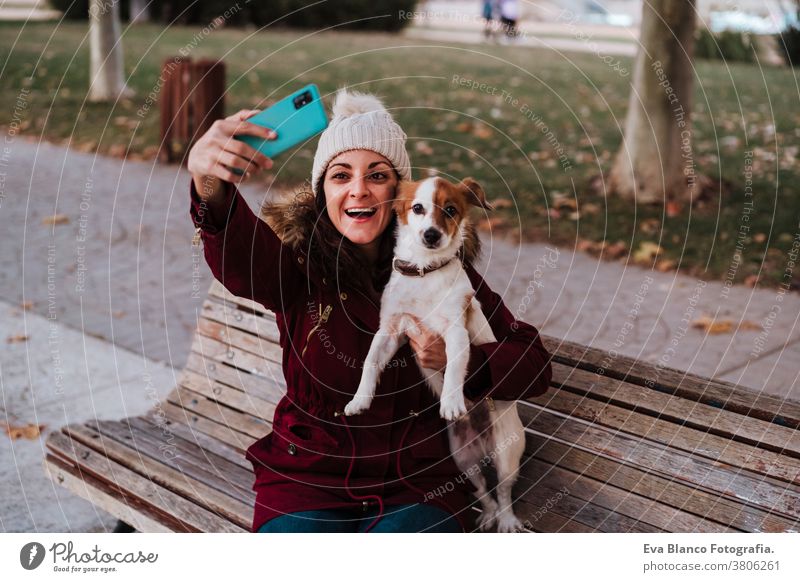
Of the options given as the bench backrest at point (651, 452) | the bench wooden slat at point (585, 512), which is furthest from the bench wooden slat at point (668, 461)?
the bench wooden slat at point (585, 512)

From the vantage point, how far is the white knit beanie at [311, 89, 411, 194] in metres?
2.44

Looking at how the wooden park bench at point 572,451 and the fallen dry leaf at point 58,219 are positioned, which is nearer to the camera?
the wooden park bench at point 572,451

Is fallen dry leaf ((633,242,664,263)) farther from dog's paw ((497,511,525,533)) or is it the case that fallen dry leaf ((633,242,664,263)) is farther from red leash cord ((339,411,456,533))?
red leash cord ((339,411,456,533))

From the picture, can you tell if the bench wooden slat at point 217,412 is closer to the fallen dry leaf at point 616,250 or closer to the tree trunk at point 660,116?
the fallen dry leaf at point 616,250

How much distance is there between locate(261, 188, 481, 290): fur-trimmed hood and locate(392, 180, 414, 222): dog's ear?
57 millimetres

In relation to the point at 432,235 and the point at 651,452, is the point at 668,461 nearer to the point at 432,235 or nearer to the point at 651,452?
the point at 651,452

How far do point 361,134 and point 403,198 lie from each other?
0.71 ft

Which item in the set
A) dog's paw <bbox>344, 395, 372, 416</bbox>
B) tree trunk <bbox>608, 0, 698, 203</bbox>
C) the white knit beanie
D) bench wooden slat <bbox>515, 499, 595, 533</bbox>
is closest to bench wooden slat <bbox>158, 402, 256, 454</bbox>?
dog's paw <bbox>344, 395, 372, 416</bbox>

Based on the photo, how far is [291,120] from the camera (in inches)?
94.8

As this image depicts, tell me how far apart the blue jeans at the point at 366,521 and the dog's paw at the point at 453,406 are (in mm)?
278

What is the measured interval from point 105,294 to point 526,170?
10.9ft

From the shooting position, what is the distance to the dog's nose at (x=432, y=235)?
2340 mm
